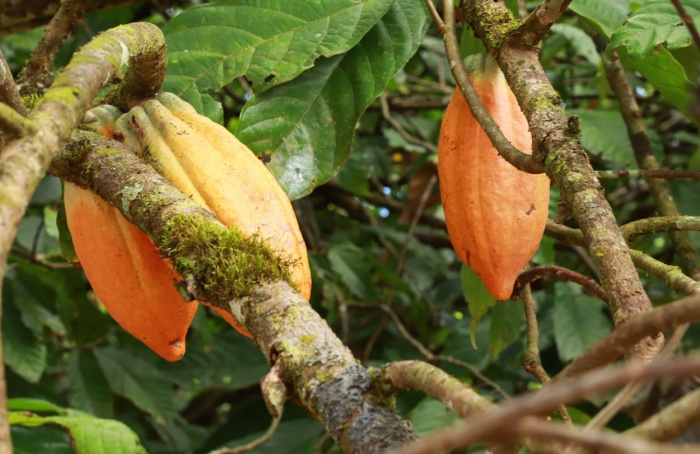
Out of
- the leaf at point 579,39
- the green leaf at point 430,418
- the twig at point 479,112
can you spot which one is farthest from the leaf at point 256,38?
the leaf at point 579,39

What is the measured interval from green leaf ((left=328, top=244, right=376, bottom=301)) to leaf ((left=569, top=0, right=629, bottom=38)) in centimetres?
122

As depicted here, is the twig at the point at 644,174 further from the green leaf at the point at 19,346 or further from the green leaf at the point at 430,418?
the green leaf at the point at 19,346

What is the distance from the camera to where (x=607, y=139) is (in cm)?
239

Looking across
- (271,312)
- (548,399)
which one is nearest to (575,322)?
(271,312)

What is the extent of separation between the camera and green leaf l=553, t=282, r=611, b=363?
2389 millimetres

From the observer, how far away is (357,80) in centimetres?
152

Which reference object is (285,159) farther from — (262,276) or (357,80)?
(262,276)

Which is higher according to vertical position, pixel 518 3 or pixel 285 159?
pixel 518 3

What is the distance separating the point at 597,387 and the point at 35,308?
91.0 inches

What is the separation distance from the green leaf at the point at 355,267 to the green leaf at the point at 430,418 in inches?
27.0

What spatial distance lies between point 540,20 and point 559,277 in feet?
1.24

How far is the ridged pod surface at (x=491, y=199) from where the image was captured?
4.10 ft

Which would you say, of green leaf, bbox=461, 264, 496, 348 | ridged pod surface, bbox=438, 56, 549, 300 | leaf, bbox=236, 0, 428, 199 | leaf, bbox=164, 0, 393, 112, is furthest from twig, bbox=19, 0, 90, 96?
green leaf, bbox=461, 264, 496, 348

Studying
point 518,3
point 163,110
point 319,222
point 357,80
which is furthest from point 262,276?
point 319,222
